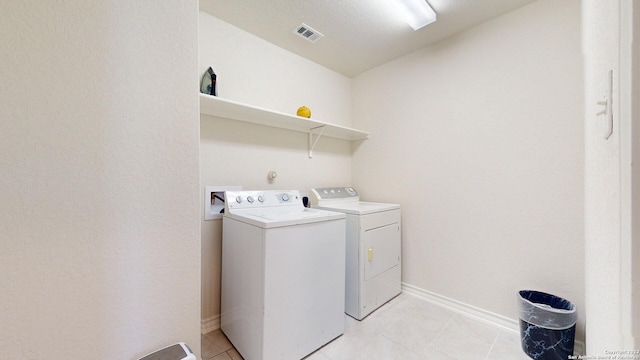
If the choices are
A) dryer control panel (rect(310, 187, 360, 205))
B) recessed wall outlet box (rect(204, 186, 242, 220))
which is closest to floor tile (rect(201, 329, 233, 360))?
recessed wall outlet box (rect(204, 186, 242, 220))

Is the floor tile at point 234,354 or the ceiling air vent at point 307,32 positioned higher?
the ceiling air vent at point 307,32

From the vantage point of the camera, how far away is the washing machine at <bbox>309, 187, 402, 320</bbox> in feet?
6.28

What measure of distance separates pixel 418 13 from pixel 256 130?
1.51 m

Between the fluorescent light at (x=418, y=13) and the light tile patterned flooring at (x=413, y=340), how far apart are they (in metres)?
2.25

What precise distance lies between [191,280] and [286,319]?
0.58m

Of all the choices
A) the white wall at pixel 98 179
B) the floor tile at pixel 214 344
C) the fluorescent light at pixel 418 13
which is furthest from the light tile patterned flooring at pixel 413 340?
the fluorescent light at pixel 418 13

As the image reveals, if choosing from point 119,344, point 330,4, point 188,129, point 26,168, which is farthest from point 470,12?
point 119,344

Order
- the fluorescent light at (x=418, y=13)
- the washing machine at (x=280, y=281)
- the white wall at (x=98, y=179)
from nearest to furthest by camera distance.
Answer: the white wall at (x=98, y=179) → the washing machine at (x=280, y=281) → the fluorescent light at (x=418, y=13)

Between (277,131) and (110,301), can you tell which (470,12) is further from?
(110,301)

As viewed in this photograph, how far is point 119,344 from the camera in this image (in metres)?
1.00

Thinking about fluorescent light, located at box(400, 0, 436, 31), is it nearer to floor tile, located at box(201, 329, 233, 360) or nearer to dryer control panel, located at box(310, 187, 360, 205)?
dryer control panel, located at box(310, 187, 360, 205)

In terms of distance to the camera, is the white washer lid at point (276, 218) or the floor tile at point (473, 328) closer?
the white washer lid at point (276, 218)

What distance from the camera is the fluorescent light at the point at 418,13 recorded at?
5.57ft

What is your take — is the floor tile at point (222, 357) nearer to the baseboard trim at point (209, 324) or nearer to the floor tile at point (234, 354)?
the floor tile at point (234, 354)
